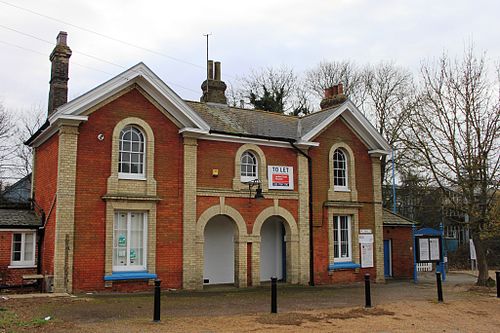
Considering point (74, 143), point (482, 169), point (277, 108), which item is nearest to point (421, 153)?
point (482, 169)

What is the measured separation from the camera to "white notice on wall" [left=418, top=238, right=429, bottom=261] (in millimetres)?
23109

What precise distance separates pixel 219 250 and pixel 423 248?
9.01m

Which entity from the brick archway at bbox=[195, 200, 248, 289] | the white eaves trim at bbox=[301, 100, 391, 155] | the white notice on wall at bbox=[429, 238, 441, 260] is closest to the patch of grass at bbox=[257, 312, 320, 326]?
the brick archway at bbox=[195, 200, 248, 289]

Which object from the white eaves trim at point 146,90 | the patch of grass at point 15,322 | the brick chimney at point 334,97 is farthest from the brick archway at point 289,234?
the patch of grass at point 15,322

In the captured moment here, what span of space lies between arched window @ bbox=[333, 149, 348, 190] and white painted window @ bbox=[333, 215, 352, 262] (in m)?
1.38

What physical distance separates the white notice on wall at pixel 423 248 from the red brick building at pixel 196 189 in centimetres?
167

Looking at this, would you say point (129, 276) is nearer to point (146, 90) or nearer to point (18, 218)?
point (18, 218)

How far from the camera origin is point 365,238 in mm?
22875

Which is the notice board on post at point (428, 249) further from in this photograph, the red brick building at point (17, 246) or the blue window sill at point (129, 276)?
the red brick building at point (17, 246)

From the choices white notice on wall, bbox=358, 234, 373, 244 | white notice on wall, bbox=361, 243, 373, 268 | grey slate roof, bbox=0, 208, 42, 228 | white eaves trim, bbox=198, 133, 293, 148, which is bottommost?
white notice on wall, bbox=361, 243, 373, 268

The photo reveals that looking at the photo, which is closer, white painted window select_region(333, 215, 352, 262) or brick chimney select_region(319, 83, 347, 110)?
white painted window select_region(333, 215, 352, 262)

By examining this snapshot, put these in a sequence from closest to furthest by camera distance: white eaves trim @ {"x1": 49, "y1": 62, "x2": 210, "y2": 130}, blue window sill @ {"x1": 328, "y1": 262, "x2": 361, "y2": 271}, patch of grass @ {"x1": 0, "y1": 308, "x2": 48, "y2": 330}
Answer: patch of grass @ {"x1": 0, "y1": 308, "x2": 48, "y2": 330}
white eaves trim @ {"x1": 49, "y1": 62, "x2": 210, "y2": 130}
blue window sill @ {"x1": 328, "y1": 262, "x2": 361, "y2": 271}

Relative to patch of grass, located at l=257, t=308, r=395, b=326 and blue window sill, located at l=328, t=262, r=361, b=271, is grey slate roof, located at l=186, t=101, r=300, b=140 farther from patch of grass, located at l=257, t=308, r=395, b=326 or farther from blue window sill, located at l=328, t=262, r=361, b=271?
patch of grass, located at l=257, t=308, r=395, b=326

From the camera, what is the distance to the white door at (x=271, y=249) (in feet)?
73.9
